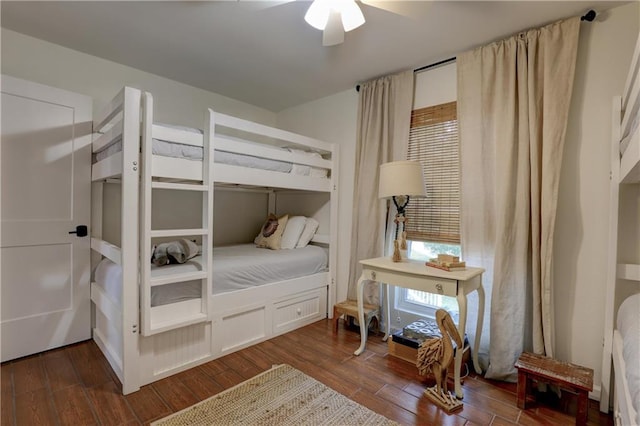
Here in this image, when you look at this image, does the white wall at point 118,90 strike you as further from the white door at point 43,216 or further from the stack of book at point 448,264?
the stack of book at point 448,264

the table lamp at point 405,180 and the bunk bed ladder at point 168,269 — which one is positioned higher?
the table lamp at point 405,180

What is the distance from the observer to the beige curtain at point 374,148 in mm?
2590

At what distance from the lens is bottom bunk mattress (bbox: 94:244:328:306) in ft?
6.42

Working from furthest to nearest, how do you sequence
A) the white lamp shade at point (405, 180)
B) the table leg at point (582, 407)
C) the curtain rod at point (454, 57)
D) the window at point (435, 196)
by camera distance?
the window at point (435, 196) < the white lamp shade at point (405, 180) < the curtain rod at point (454, 57) < the table leg at point (582, 407)

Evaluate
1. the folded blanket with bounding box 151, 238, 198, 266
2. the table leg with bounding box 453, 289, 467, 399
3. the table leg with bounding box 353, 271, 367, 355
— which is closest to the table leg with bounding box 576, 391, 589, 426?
the table leg with bounding box 453, 289, 467, 399

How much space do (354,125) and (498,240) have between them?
1.70m

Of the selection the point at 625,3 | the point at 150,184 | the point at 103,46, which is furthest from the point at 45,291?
the point at 625,3

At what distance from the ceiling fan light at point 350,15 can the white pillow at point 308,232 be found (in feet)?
6.25

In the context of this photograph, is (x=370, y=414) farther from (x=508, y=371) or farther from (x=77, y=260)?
(x=77, y=260)

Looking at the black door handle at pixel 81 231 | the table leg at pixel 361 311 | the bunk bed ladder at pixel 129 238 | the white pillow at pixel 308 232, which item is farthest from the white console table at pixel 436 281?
the black door handle at pixel 81 231

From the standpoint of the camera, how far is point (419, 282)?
1.92m

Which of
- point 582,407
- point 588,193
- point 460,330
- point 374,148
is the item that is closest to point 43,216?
point 374,148

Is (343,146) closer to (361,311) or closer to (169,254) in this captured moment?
(361,311)

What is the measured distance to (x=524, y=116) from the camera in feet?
6.33
